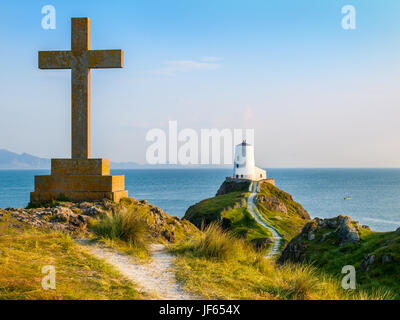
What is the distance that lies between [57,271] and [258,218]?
4668cm

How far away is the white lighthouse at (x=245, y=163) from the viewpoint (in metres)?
80.2

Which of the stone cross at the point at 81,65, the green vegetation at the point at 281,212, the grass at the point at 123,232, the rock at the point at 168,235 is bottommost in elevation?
the green vegetation at the point at 281,212

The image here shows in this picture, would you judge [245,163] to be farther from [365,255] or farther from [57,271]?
[57,271]

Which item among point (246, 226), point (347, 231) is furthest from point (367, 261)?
point (246, 226)

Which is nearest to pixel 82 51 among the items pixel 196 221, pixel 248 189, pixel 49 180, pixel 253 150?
pixel 49 180

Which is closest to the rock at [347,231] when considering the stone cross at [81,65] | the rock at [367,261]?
the rock at [367,261]

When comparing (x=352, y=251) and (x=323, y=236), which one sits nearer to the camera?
(x=352, y=251)

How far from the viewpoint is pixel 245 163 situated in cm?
8069

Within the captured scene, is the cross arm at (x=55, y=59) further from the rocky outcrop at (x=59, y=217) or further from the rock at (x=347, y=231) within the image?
the rock at (x=347, y=231)

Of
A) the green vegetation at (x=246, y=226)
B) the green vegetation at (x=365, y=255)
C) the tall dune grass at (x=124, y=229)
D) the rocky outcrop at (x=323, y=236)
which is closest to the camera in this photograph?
the tall dune grass at (x=124, y=229)

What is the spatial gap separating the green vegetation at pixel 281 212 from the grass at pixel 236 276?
33.9m

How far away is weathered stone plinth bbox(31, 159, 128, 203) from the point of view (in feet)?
43.0

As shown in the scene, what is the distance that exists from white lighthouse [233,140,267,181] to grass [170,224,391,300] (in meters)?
70.4
